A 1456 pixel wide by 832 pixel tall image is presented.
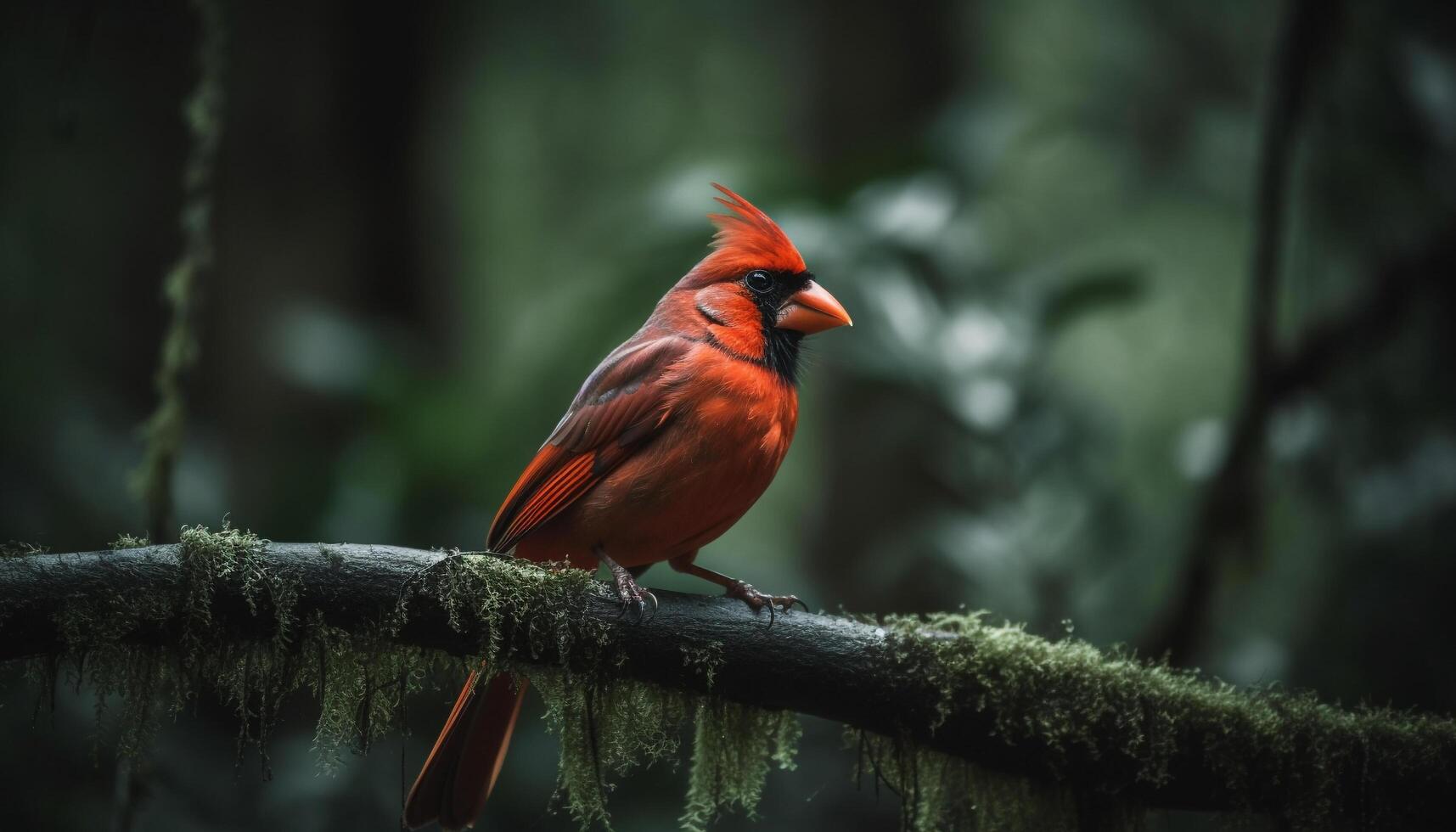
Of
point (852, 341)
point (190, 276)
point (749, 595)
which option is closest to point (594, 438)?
point (749, 595)

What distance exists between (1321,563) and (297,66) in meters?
5.58

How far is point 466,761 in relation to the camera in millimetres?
3002

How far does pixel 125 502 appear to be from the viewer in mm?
5062

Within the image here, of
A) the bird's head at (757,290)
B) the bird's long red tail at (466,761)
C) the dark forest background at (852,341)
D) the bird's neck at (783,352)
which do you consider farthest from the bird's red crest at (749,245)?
the bird's long red tail at (466,761)

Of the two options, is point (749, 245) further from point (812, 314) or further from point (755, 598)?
point (755, 598)

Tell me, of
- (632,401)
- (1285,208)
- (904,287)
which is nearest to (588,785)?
(632,401)

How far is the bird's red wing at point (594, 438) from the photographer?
313 centimetres

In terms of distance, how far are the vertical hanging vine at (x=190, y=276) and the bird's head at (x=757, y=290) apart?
1532 millimetres

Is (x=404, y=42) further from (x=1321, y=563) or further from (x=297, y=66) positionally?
(x=1321, y=563)

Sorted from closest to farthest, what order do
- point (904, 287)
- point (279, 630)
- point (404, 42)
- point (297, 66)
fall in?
point (279, 630), point (904, 287), point (297, 66), point (404, 42)

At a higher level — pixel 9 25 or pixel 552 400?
pixel 9 25

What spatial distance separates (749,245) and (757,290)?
17 centimetres

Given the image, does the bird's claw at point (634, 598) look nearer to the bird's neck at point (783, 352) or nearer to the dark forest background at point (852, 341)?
the bird's neck at point (783, 352)

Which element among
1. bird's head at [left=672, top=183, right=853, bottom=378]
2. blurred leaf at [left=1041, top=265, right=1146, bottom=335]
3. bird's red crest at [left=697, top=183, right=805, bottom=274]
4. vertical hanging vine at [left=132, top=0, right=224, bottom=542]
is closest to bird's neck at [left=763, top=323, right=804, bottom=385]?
bird's head at [left=672, top=183, right=853, bottom=378]
